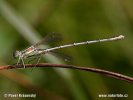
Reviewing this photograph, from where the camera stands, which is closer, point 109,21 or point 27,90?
point 27,90

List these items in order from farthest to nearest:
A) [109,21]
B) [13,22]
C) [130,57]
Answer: [109,21], [130,57], [13,22]

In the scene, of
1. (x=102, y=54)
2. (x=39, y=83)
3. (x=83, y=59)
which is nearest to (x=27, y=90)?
(x=39, y=83)

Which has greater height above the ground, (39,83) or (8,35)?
(8,35)

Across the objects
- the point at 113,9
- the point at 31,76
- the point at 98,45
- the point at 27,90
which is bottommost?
the point at 27,90

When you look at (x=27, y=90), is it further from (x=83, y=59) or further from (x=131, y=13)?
(x=131, y=13)

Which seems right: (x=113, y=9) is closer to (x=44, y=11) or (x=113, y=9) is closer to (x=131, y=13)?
(x=131, y=13)

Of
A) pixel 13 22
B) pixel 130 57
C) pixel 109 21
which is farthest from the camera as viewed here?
pixel 109 21
